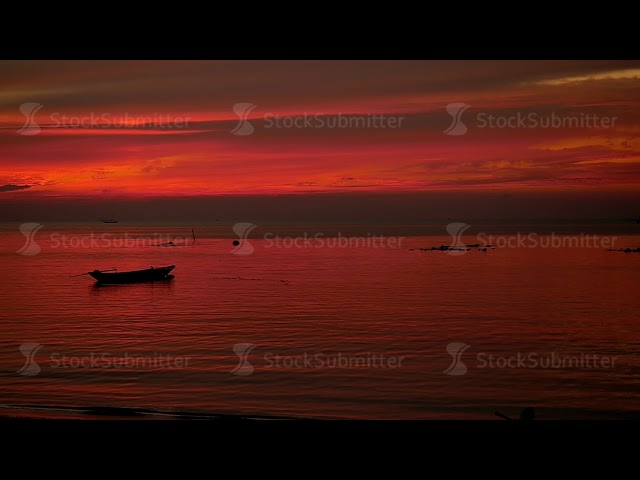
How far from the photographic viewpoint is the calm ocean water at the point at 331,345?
1117 centimetres

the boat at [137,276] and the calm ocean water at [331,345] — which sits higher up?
the boat at [137,276]

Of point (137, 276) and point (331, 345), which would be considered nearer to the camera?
point (331, 345)

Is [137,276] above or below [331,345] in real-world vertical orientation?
above

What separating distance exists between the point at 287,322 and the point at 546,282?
15879 mm

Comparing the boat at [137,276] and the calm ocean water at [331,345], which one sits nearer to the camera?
the calm ocean water at [331,345]

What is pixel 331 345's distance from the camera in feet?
52.0

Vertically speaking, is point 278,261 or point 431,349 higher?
point 278,261

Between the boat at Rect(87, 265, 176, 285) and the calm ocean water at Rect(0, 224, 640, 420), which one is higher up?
the boat at Rect(87, 265, 176, 285)

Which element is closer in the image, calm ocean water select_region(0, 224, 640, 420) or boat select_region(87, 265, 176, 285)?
calm ocean water select_region(0, 224, 640, 420)

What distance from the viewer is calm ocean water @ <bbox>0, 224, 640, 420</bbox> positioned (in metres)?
11.2
